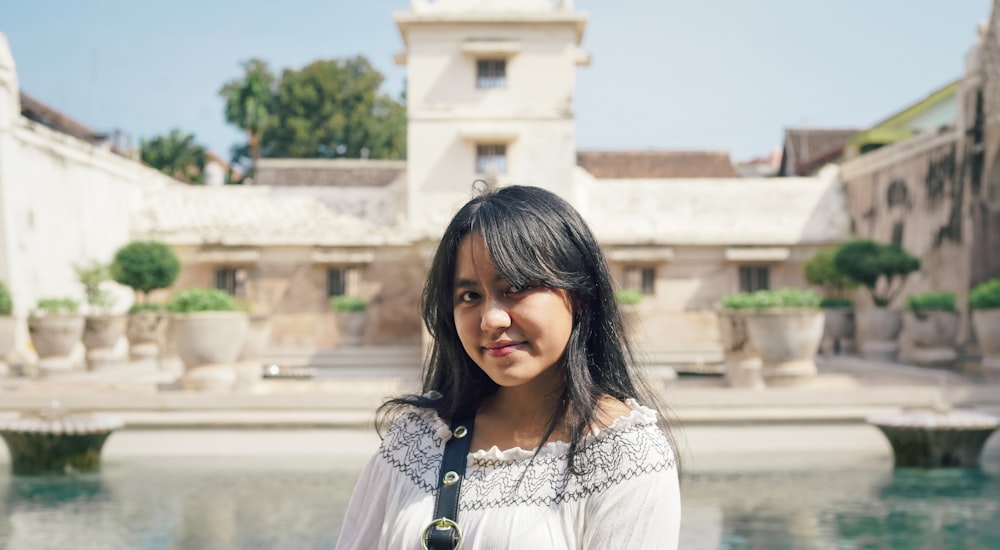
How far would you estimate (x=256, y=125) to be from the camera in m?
30.1

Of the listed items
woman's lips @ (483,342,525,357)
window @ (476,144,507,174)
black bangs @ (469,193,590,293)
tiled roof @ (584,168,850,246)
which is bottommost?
woman's lips @ (483,342,525,357)

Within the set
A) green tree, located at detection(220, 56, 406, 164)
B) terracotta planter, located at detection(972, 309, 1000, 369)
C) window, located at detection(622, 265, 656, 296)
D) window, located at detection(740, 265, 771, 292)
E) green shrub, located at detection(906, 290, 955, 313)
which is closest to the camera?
terracotta planter, located at detection(972, 309, 1000, 369)

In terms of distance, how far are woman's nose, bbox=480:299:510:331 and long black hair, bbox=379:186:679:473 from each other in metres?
0.06

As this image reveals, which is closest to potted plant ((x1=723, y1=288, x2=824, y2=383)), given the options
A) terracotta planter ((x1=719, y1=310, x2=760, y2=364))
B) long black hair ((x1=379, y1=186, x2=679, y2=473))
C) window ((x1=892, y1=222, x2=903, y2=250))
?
terracotta planter ((x1=719, y1=310, x2=760, y2=364))

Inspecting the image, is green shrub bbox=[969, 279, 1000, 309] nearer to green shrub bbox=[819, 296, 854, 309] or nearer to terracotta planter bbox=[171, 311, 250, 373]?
green shrub bbox=[819, 296, 854, 309]

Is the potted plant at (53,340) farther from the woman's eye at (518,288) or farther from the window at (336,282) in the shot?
the woman's eye at (518,288)

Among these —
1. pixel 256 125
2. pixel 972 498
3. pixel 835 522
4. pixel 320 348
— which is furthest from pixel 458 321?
pixel 256 125

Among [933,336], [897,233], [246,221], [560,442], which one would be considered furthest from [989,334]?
[246,221]

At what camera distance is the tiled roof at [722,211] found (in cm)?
1953

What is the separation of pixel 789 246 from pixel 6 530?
1651cm

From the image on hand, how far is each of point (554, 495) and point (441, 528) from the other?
0.19 m

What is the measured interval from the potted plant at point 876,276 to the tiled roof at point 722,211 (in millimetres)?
4282

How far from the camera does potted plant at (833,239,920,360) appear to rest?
13.6 meters

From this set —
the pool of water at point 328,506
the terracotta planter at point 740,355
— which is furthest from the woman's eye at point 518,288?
the terracotta planter at point 740,355
